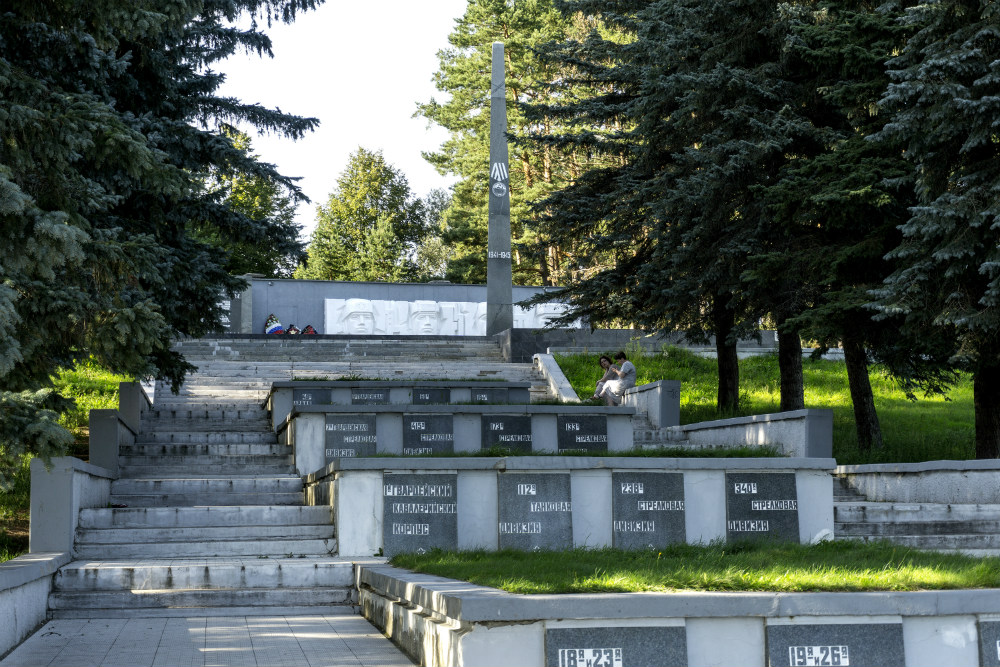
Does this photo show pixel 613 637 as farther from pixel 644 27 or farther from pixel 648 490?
pixel 644 27

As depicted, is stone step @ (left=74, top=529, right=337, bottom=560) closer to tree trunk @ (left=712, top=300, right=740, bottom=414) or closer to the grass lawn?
the grass lawn

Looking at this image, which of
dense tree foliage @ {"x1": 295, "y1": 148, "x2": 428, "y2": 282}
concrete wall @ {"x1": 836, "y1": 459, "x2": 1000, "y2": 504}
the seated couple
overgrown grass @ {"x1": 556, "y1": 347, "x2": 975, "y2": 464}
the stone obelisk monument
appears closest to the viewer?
concrete wall @ {"x1": 836, "y1": 459, "x2": 1000, "y2": 504}

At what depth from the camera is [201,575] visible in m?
8.26

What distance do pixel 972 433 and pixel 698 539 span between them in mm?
12637

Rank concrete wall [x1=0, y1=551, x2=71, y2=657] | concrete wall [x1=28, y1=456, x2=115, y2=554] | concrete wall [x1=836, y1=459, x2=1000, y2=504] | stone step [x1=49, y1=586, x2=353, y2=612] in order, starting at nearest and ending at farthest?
1. concrete wall [x1=0, y1=551, x2=71, y2=657]
2. stone step [x1=49, y1=586, x2=353, y2=612]
3. concrete wall [x1=28, y1=456, x2=115, y2=554]
4. concrete wall [x1=836, y1=459, x2=1000, y2=504]

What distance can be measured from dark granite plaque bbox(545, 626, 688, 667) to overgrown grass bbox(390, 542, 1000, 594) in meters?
0.36

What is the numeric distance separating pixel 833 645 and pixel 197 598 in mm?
5144

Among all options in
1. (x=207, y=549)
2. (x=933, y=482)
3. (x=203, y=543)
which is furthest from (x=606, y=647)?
(x=933, y=482)

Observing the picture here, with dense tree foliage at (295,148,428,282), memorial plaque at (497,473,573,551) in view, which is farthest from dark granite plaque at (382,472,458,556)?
dense tree foliage at (295,148,428,282)

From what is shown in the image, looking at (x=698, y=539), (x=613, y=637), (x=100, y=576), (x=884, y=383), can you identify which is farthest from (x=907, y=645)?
(x=884, y=383)

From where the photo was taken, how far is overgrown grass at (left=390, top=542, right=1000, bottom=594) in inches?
219

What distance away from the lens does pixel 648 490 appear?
8734 millimetres

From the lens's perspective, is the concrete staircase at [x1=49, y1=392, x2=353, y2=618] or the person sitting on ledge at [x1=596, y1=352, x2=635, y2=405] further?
the person sitting on ledge at [x1=596, y1=352, x2=635, y2=405]

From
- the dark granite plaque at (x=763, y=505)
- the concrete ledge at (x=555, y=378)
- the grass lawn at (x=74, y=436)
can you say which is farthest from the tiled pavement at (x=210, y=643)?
the concrete ledge at (x=555, y=378)
